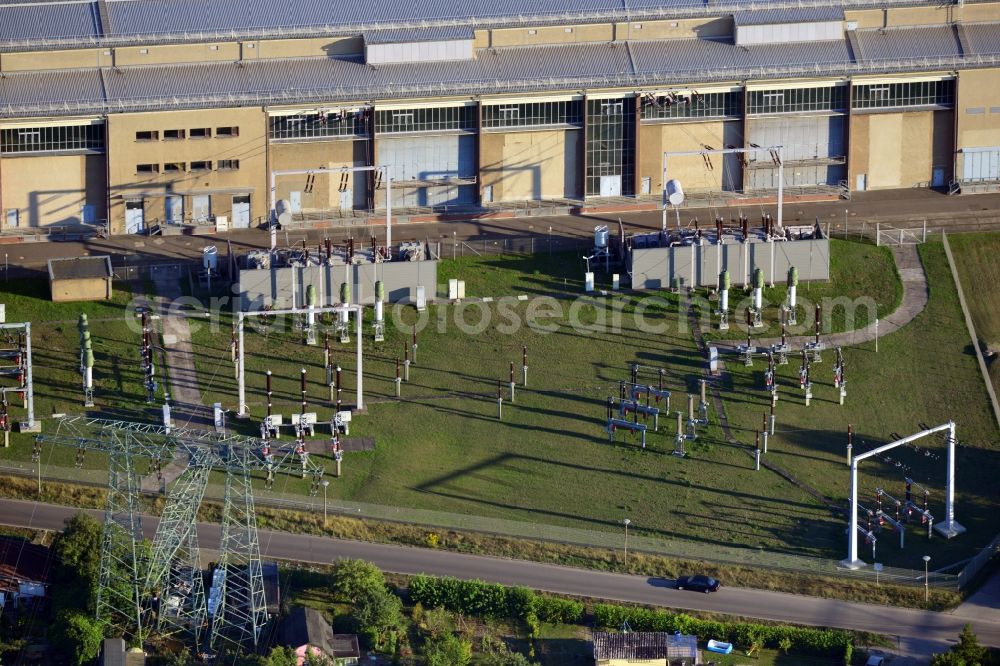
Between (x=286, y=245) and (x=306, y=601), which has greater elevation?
(x=286, y=245)

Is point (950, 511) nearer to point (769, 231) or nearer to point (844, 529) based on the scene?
point (844, 529)

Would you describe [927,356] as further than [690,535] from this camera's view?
Yes

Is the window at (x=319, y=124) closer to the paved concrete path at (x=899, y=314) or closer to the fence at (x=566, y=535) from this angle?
the paved concrete path at (x=899, y=314)

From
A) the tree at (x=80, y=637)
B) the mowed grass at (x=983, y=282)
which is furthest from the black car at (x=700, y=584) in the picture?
the tree at (x=80, y=637)

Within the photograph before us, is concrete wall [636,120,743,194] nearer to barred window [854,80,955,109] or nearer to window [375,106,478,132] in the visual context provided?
barred window [854,80,955,109]

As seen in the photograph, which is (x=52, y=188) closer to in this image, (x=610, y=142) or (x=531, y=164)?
(x=531, y=164)

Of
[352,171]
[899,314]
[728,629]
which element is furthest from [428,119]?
[728,629]

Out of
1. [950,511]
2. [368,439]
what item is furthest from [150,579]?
[950,511]
